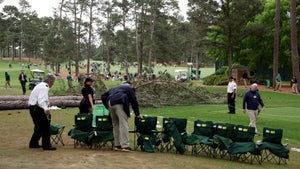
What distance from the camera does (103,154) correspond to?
32.3 ft

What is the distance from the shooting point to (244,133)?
1037 cm

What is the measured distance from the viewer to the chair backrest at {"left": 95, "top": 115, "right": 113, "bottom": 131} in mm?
10836

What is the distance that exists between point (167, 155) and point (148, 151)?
21.6 inches

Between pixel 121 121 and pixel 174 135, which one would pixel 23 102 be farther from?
pixel 174 135

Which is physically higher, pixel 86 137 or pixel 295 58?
pixel 295 58

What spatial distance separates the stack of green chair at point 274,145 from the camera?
33.9 feet

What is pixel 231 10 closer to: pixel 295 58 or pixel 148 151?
pixel 295 58

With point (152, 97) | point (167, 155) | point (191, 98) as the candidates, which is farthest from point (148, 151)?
point (191, 98)

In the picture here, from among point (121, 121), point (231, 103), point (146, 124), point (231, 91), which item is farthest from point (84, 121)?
point (231, 103)

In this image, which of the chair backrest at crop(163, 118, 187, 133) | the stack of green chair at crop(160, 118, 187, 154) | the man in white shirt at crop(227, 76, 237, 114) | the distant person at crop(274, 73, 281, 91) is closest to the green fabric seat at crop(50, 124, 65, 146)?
the stack of green chair at crop(160, 118, 187, 154)

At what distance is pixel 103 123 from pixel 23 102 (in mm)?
12335

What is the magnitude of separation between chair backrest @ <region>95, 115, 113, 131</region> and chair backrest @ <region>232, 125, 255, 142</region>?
3198 millimetres

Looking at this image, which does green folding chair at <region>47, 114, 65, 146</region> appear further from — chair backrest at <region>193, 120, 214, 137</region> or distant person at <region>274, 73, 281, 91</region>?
distant person at <region>274, 73, 281, 91</region>

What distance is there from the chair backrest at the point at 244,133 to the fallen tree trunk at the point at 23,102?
11957mm
